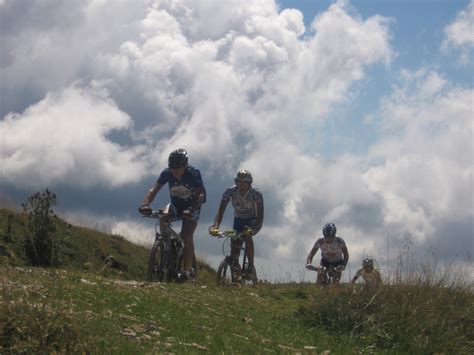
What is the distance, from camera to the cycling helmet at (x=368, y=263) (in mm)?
13764

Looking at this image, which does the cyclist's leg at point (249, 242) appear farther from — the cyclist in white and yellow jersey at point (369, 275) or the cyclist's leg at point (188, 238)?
the cyclist in white and yellow jersey at point (369, 275)

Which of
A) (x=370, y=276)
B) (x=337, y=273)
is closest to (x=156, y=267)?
(x=370, y=276)

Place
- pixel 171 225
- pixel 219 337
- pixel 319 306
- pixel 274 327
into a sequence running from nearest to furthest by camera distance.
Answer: pixel 219 337 < pixel 274 327 < pixel 319 306 < pixel 171 225

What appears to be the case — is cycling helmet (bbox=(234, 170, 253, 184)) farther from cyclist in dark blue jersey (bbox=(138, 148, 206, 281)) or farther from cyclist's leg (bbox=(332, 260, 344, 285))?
cyclist's leg (bbox=(332, 260, 344, 285))

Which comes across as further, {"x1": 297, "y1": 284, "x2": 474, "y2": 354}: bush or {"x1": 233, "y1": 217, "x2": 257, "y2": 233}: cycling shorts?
{"x1": 233, "y1": 217, "x2": 257, "y2": 233}: cycling shorts

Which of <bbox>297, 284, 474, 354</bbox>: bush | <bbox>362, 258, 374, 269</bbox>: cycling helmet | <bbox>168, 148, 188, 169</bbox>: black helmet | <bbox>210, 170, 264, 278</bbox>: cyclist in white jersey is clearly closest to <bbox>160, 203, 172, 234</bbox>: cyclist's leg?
<bbox>168, 148, 188, 169</bbox>: black helmet

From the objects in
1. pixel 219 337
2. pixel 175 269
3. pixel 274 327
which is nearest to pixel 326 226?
pixel 175 269

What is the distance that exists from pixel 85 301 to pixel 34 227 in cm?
731

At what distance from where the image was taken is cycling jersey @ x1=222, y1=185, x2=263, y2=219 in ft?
45.6

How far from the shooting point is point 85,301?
28.0 ft

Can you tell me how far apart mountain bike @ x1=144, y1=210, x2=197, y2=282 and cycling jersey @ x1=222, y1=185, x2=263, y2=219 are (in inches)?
66.9

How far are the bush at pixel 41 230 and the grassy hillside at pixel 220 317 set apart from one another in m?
4.48

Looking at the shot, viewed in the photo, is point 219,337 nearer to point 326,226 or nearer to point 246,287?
point 246,287

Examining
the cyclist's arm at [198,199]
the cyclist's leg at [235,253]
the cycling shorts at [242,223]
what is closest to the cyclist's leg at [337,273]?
the cyclist's leg at [235,253]
